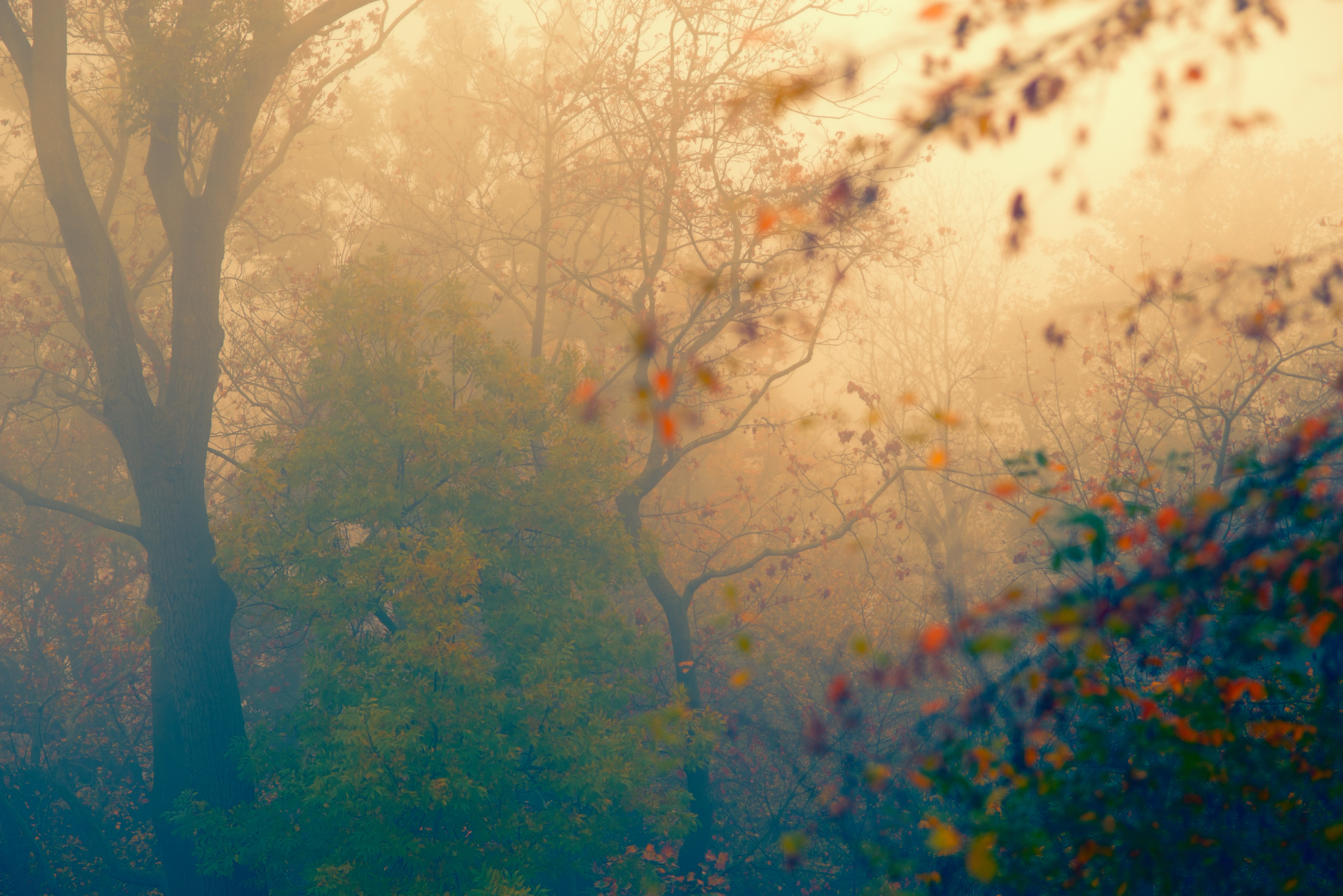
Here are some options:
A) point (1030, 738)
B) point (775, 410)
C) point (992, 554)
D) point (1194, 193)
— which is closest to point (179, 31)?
point (1030, 738)

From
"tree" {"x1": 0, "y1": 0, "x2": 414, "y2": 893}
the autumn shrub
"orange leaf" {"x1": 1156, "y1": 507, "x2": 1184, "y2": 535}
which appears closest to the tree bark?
"tree" {"x1": 0, "y1": 0, "x2": 414, "y2": 893}

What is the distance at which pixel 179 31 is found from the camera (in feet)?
30.0

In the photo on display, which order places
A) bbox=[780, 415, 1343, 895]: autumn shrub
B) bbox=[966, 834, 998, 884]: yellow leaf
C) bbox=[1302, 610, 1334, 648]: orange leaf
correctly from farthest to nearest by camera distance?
bbox=[780, 415, 1343, 895]: autumn shrub, bbox=[1302, 610, 1334, 648]: orange leaf, bbox=[966, 834, 998, 884]: yellow leaf

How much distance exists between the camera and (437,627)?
8539 millimetres

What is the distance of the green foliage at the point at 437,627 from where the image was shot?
8141 millimetres

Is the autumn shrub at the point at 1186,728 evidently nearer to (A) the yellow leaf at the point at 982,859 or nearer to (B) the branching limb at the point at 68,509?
(A) the yellow leaf at the point at 982,859

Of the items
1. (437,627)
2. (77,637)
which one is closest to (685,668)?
(437,627)

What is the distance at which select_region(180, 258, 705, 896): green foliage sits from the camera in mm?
8141

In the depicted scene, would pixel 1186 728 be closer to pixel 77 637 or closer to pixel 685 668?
pixel 685 668

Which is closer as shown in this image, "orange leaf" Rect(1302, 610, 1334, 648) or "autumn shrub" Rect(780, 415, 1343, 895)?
"orange leaf" Rect(1302, 610, 1334, 648)

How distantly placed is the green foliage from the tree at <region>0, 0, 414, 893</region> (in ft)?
2.38

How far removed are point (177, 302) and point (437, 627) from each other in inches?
216

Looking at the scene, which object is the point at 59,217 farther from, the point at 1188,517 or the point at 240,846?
the point at 1188,517

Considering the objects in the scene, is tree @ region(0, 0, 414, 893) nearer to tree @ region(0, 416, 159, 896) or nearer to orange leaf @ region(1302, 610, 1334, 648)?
tree @ region(0, 416, 159, 896)
